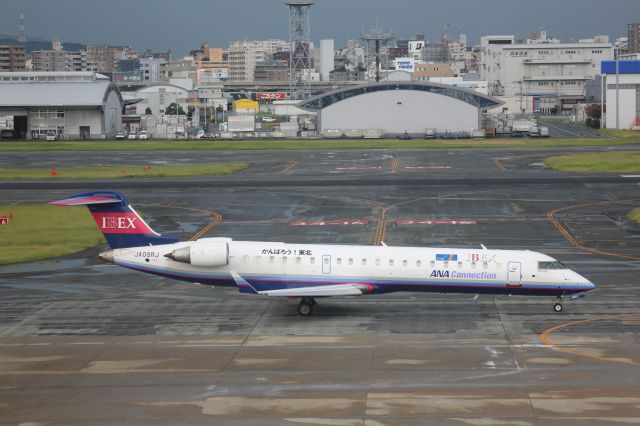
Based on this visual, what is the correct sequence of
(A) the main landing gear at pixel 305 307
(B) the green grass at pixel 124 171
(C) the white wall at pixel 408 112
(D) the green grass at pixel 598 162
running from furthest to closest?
(C) the white wall at pixel 408 112 → (B) the green grass at pixel 124 171 → (D) the green grass at pixel 598 162 → (A) the main landing gear at pixel 305 307

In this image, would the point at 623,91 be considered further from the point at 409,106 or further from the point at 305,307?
the point at 305,307

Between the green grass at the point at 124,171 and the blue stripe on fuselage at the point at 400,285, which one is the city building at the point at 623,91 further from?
the blue stripe on fuselage at the point at 400,285

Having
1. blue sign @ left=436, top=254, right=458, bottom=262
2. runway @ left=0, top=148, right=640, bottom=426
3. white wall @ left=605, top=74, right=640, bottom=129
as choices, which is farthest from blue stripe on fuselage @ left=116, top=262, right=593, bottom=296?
white wall @ left=605, top=74, right=640, bottom=129

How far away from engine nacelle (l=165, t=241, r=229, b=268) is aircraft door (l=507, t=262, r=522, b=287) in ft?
40.9

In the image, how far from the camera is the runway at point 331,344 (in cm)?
3053

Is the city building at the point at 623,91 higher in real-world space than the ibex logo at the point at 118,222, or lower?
higher

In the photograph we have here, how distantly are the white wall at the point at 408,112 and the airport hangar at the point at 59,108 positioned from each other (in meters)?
42.3

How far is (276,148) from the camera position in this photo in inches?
5659

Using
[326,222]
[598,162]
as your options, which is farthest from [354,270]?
[598,162]

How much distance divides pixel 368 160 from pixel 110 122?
77038 mm

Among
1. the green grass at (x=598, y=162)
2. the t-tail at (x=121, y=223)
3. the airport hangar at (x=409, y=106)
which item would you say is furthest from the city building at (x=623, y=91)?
the t-tail at (x=121, y=223)

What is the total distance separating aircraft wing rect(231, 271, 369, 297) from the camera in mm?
42000

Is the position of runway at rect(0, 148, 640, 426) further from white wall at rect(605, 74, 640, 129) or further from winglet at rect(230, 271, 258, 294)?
white wall at rect(605, 74, 640, 129)

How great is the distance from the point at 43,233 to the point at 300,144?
289ft
